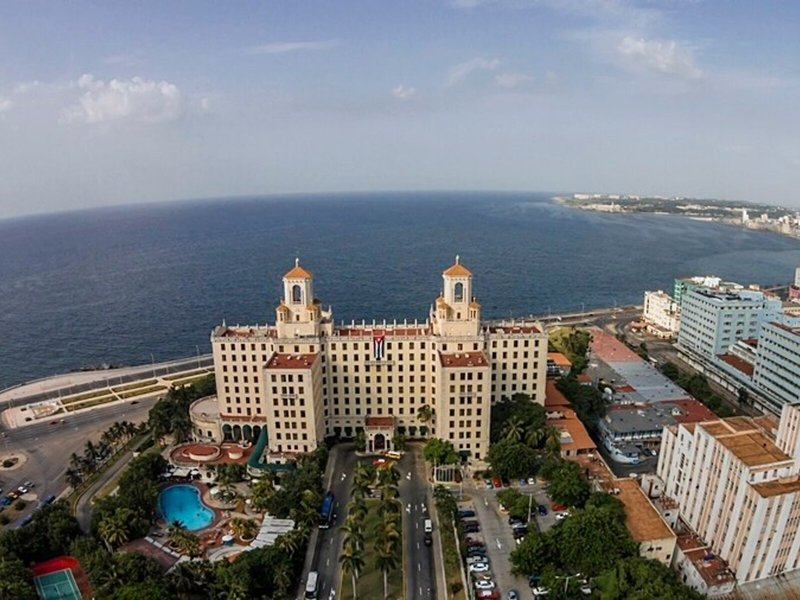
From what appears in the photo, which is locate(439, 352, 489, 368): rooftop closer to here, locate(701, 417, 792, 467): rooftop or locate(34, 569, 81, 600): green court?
locate(701, 417, 792, 467): rooftop

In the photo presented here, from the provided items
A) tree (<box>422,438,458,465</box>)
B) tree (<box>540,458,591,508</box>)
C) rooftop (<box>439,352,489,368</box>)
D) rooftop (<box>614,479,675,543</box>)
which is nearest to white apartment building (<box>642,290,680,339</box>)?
rooftop (<box>439,352,489,368</box>)

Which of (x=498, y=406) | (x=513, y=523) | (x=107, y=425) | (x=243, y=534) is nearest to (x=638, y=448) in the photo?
(x=498, y=406)

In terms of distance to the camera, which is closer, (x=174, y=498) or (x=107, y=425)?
(x=174, y=498)

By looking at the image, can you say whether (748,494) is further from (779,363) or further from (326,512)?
(779,363)

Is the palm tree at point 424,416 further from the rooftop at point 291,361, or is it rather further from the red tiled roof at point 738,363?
the red tiled roof at point 738,363

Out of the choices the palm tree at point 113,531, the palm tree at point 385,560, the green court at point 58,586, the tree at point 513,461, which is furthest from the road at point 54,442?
the tree at point 513,461

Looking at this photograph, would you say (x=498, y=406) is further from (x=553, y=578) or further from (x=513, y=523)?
(x=553, y=578)
